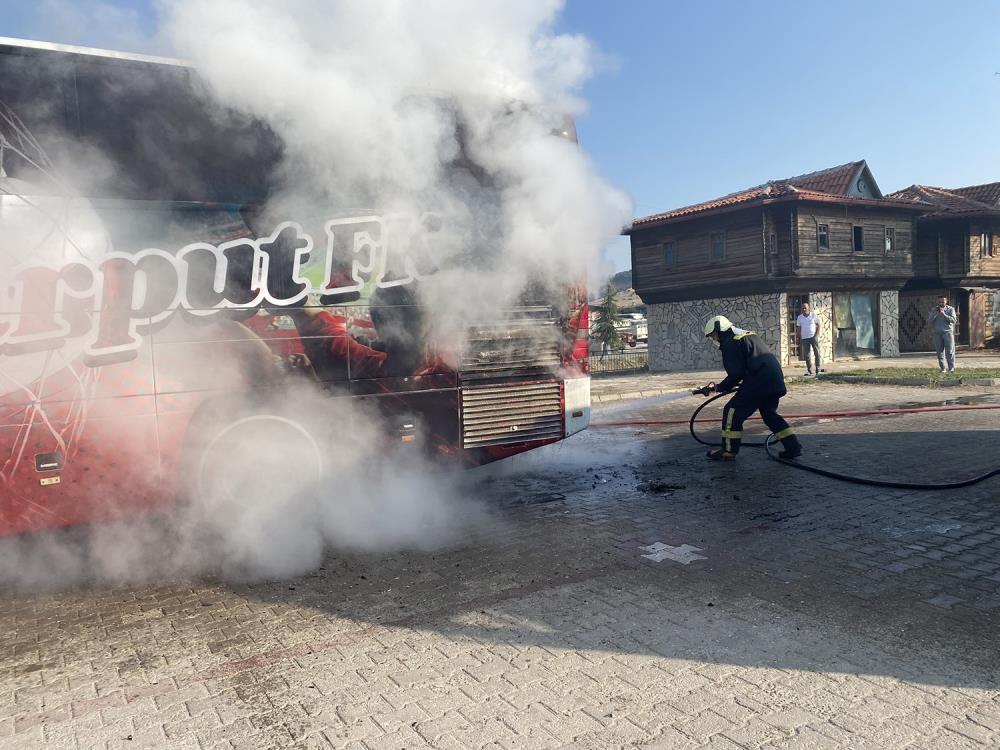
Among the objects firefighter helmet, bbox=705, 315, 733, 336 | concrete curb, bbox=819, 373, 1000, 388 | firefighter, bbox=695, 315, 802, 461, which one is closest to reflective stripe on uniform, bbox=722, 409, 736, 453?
firefighter, bbox=695, 315, 802, 461

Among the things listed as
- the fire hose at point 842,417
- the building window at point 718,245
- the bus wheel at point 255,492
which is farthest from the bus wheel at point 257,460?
the building window at point 718,245

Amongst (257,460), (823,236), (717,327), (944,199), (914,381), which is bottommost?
(914,381)

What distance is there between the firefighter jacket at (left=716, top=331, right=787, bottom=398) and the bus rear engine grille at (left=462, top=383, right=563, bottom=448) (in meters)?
2.33

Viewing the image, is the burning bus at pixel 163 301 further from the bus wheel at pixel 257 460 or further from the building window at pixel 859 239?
the building window at pixel 859 239

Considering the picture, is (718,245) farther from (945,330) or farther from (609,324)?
(609,324)

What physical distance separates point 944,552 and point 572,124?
467 centimetres

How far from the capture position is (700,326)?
86.4 feet

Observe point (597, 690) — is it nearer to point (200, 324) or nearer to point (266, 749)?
point (266, 749)

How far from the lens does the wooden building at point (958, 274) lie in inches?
1153

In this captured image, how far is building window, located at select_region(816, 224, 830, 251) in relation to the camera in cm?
2522

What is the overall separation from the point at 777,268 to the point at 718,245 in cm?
241

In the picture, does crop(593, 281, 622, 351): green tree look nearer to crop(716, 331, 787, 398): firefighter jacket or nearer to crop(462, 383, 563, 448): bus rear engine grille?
crop(716, 331, 787, 398): firefighter jacket

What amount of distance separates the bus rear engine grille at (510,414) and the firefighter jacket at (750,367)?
2.33 metres

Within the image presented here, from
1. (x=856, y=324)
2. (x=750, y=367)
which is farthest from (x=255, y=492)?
(x=856, y=324)
